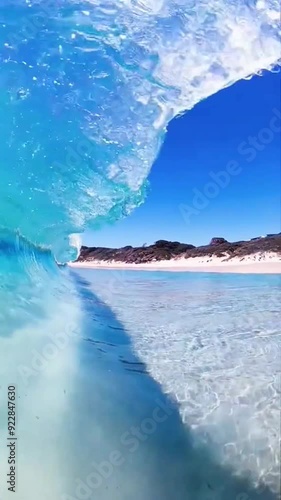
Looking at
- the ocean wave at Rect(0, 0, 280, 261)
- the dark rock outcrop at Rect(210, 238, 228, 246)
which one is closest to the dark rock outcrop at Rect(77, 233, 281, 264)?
the dark rock outcrop at Rect(210, 238, 228, 246)

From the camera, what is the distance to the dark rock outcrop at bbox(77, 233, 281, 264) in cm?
2468

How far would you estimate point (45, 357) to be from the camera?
351 cm

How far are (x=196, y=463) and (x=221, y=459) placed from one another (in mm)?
136

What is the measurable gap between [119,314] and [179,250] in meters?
25.7

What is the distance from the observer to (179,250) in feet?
103

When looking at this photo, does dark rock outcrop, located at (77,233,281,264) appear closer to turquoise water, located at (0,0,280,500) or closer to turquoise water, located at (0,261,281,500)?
turquoise water, located at (0,0,280,500)

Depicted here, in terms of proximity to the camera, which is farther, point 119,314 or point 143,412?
point 119,314

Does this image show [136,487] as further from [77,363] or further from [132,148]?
[132,148]

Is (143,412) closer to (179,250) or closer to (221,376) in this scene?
(221,376)

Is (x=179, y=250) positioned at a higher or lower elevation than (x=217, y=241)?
lower

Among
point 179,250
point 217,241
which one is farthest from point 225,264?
point 179,250

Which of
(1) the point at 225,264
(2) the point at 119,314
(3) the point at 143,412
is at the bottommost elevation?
(3) the point at 143,412

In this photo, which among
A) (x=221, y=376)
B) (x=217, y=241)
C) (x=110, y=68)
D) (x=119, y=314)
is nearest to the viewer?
(x=221, y=376)

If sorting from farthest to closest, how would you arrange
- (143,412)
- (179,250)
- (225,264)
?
(179,250), (225,264), (143,412)
